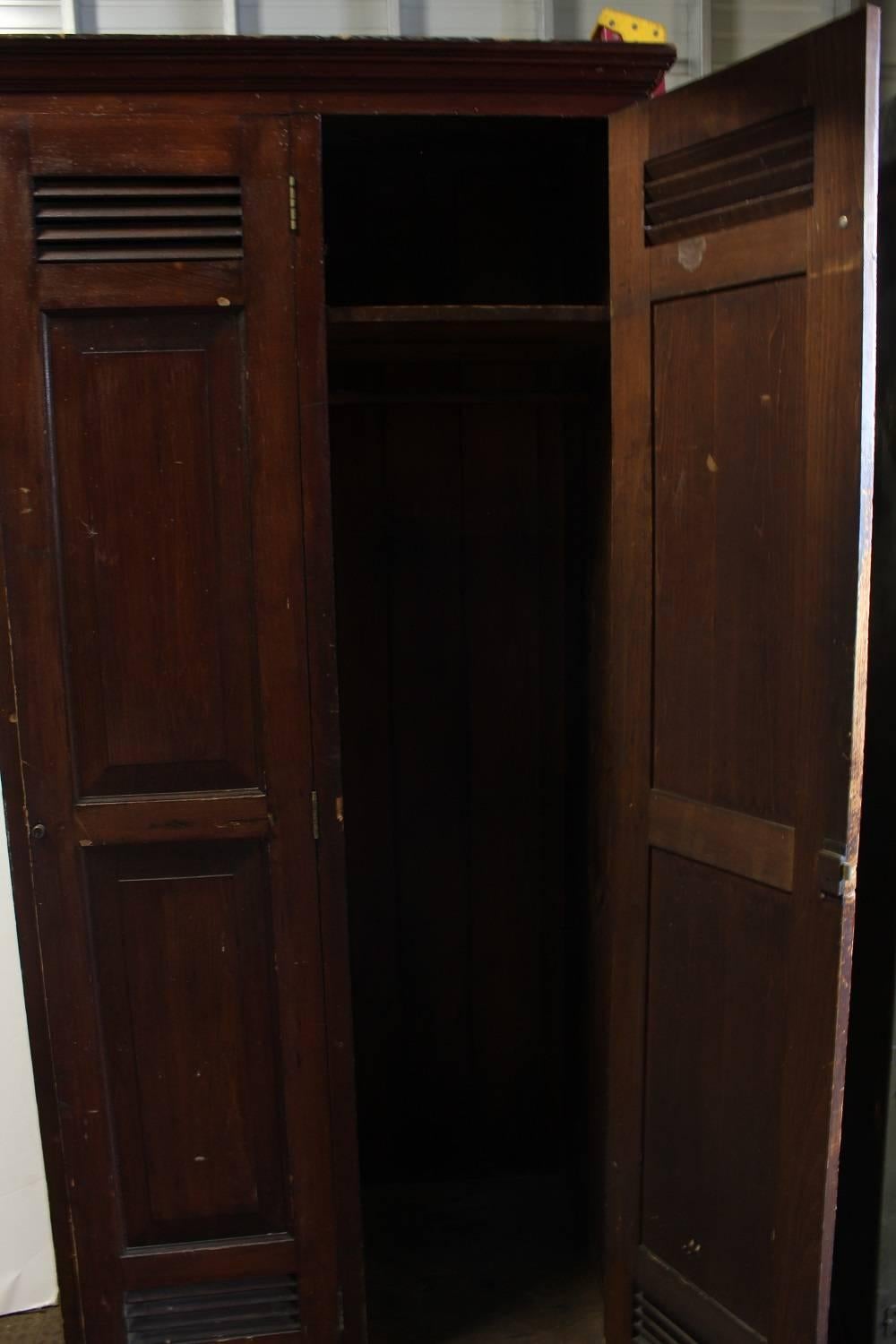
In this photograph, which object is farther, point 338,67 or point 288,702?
point 288,702

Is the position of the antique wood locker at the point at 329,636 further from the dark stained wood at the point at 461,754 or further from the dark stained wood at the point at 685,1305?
the dark stained wood at the point at 461,754

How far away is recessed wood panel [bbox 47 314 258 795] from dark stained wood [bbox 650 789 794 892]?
0.63m

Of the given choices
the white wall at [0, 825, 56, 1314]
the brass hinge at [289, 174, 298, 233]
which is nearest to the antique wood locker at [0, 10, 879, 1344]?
the brass hinge at [289, 174, 298, 233]

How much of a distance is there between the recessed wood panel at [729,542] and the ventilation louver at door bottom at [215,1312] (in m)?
1.07

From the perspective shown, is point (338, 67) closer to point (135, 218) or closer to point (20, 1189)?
point (135, 218)

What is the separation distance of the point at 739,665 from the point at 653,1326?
1110 millimetres

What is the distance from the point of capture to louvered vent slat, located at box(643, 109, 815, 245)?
1216 millimetres

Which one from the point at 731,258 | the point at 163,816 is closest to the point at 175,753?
the point at 163,816

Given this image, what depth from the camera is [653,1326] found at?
159 cm

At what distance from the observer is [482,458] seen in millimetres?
1929

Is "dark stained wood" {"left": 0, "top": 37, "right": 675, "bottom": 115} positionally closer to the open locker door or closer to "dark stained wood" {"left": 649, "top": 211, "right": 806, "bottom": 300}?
the open locker door

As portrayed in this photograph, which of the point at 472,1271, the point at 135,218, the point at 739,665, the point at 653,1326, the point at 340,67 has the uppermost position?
the point at 340,67

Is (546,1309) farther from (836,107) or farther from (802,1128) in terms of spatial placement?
(836,107)

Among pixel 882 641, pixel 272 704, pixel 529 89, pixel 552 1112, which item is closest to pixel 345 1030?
pixel 272 704
